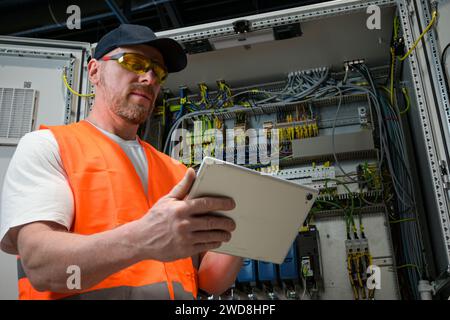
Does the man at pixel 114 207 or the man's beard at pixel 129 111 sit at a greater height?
the man's beard at pixel 129 111

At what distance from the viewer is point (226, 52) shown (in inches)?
104

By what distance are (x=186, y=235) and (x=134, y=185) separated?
0.48m

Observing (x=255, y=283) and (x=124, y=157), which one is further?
(x=255, y=283)

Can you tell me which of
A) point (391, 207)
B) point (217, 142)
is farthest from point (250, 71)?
point (391, 207)

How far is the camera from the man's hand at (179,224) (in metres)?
0.94

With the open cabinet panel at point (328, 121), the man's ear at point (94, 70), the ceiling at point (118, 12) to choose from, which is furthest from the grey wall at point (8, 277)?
the ceiling at point (118, 12)

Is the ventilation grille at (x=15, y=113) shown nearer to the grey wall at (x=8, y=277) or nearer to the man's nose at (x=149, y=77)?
the grey wall at (x=8, y=277)

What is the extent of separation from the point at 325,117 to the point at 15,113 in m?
1.94

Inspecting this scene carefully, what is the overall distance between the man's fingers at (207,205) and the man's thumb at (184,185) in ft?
0.11

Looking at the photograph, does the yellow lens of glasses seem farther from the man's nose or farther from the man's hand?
the man's hand

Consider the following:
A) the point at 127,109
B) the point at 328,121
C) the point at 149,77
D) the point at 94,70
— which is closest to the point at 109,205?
the point at 127,109

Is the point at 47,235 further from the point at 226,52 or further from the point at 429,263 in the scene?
the point at 429,263

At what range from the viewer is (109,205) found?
4.15 feet

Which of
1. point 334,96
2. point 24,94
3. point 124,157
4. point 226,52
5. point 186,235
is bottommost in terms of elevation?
point 186,235
